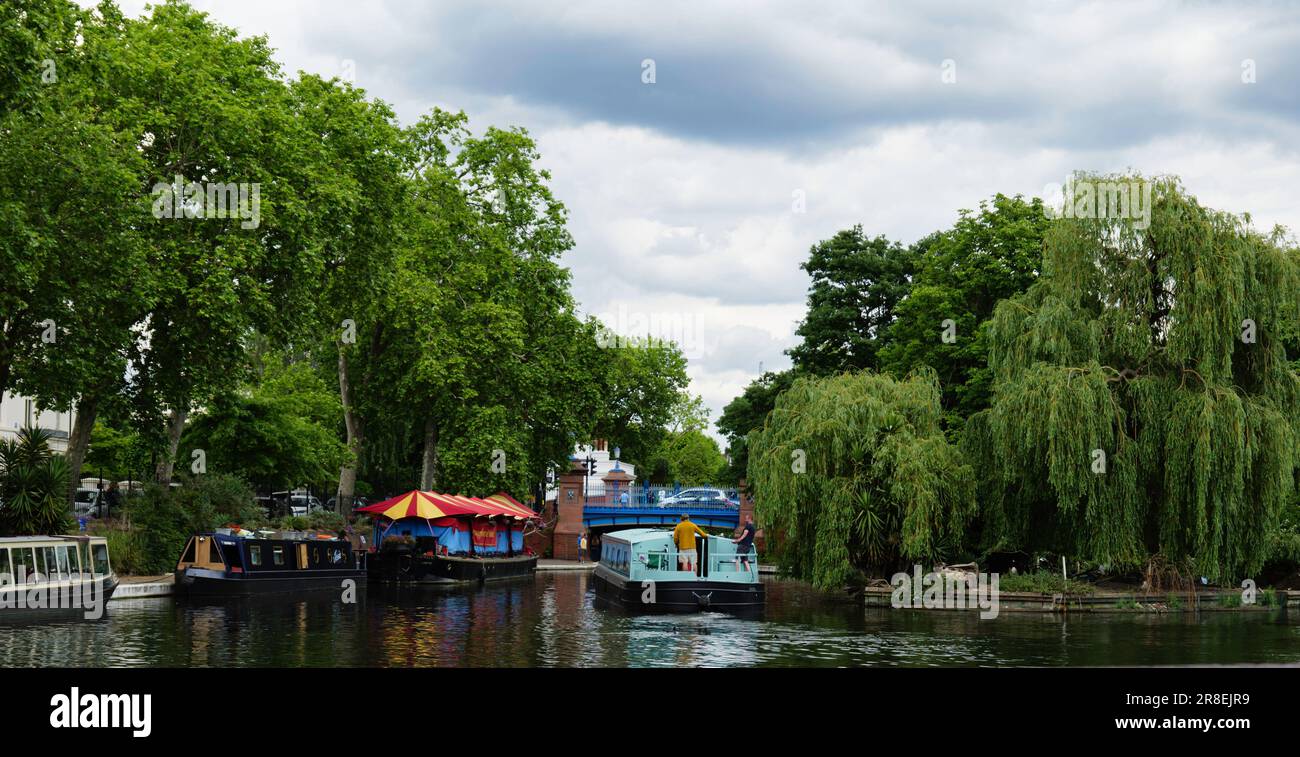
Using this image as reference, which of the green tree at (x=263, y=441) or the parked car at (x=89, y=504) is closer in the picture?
the parked car at (x=89, y=504)

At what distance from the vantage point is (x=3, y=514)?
107 ft

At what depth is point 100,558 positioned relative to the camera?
99.4 ft

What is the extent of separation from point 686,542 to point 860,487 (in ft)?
18.3

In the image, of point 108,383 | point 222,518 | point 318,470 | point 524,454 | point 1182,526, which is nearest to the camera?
point 1182,526

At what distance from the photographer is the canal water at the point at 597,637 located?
22062 mm

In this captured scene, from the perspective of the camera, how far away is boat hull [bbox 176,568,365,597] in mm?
34469

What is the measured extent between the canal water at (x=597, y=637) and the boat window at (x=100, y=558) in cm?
115

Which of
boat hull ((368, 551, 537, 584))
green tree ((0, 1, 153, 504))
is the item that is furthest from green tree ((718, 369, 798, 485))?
green tree ((0, 1, 153, 504))

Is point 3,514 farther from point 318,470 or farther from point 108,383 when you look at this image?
point 318,470
